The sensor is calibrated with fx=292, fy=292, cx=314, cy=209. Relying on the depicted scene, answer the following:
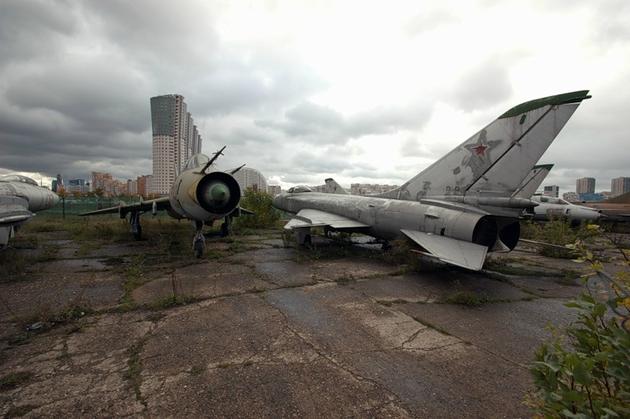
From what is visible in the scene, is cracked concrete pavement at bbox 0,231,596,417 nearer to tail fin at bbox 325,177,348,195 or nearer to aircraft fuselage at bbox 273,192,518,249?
aircraft fuselage at bbox 273,192,518,249

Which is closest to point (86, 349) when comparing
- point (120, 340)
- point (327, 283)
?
point (120, 340)

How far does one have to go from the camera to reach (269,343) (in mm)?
3766

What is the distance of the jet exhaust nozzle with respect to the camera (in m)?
7.40

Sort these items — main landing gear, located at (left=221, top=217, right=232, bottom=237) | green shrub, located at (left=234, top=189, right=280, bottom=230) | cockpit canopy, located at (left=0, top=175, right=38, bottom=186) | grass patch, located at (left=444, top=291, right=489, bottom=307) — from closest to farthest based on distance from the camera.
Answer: grass patch, located at (left=444, top=291, right=489, bottom=307), cockpit canopy, located at (left=0, top=175, right=38, bottom=186), main landing gear, located at (left=221, top=217, right=232, bottom=237), green shrub, located at (left=234, top=189, right=280, bottom=230)

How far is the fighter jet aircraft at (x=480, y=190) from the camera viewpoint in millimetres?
6109

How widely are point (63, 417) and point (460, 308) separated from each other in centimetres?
539

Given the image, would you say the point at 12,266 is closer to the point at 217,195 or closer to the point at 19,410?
the point at 217,195

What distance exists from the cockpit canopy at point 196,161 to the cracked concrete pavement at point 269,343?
133 inches

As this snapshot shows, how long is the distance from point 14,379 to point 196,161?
22.3 feet

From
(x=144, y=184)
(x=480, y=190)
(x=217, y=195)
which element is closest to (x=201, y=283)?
(x=217, y=195)

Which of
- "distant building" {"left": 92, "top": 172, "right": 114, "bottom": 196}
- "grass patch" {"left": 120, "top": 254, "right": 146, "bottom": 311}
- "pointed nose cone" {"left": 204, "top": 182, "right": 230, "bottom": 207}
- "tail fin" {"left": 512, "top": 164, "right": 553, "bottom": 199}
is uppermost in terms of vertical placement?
"distant building" {"left": 92, "top": 172, "right": 114, "bottom": 196}

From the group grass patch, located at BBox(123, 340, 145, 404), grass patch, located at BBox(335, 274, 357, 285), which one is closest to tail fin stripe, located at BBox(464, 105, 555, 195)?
grass patch, located at BBox(335, 274, 357, 285)

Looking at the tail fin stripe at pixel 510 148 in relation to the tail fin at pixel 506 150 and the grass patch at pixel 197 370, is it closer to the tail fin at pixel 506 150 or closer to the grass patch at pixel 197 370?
the tail fin at pixel 506 150

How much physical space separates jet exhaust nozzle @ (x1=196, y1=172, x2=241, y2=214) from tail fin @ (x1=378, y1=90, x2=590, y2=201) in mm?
5443
